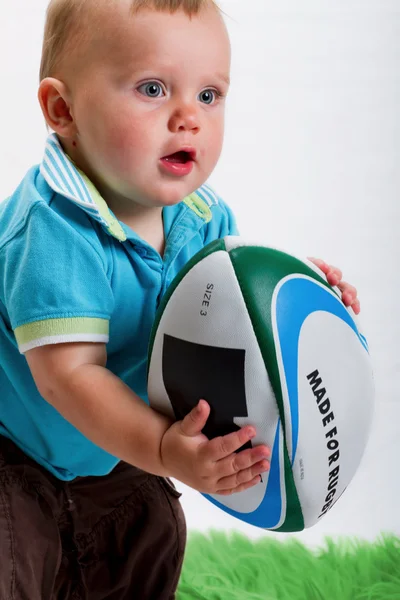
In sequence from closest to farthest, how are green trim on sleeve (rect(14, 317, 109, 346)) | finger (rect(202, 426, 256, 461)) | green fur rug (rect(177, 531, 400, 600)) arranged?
finger (rect(202, 426, 256, 461))
green trim on sleeve (rect(14, 317, 109, 346))
green fur rug (rect(177, 531, 400, 600))

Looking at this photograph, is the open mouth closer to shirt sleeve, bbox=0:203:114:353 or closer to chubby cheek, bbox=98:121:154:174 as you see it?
chubby cheek, bbox=98:121:154:174

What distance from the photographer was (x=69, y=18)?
136cm

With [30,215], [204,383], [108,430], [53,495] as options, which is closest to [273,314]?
[204,383]

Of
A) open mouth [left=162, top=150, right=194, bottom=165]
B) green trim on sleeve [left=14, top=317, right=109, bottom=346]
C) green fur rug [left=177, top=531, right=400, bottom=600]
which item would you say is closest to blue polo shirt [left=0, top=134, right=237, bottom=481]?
green trim on sleeve [left=14, top=317, right=109, bottom=346]

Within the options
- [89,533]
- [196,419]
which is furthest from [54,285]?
[89,533]

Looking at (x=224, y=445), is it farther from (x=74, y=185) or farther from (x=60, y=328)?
(x=74, y=185)

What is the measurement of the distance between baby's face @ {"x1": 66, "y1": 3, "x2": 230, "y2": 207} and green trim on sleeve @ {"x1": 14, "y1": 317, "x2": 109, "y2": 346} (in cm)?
19

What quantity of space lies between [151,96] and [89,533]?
70cm

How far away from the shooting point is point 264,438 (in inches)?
47.6

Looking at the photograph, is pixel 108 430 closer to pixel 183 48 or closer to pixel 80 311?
pixel 80 311

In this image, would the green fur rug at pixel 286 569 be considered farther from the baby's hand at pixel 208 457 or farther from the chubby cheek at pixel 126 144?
the chubby cheek at pixel 126 144

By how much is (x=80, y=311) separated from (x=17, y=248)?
13 cm

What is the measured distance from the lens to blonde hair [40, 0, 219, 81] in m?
1.31

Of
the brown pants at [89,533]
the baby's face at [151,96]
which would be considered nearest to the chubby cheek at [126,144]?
the baby's face at [151,96]
